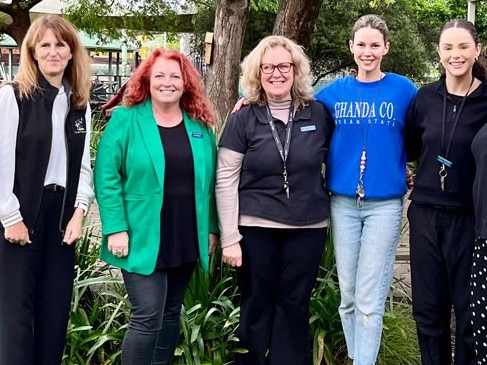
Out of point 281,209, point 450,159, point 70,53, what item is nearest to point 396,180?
point 450,159

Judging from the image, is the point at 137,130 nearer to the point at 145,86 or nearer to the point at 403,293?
the point at 145,86

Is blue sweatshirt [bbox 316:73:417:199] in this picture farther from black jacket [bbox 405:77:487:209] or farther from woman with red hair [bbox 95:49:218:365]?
woman with red hair [bbox 95:49:218:365]

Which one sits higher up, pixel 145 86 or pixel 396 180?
pixel 145 86

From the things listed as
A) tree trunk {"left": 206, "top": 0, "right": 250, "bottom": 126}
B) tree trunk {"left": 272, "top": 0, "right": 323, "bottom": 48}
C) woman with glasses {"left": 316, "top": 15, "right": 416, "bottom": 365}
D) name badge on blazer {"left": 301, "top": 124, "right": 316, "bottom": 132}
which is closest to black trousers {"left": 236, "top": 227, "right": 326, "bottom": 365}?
woman with glasses {"left": 316, "top": 15, "right": 416, "bottom": 365}

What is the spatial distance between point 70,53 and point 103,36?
20.2m

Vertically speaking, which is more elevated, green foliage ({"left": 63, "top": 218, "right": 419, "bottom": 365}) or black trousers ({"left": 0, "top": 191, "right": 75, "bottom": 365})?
black trousers ({"left": 0, "top": 191, "right": 75, "bottom": 365})

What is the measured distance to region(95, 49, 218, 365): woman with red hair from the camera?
331 cm

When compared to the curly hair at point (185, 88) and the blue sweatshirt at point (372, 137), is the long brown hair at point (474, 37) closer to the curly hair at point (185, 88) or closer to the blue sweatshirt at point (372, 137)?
the blue sweatshirt at point (372, 137)

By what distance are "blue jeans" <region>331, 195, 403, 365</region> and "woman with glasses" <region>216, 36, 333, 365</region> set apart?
0.54 feet

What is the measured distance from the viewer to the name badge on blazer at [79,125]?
3342mm

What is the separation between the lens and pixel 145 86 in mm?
3455

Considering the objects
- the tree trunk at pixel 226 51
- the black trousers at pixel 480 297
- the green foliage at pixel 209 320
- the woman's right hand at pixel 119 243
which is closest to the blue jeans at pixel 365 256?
the black trousers at pixel 480 297

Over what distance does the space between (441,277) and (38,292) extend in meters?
2.13

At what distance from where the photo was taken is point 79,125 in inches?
132
